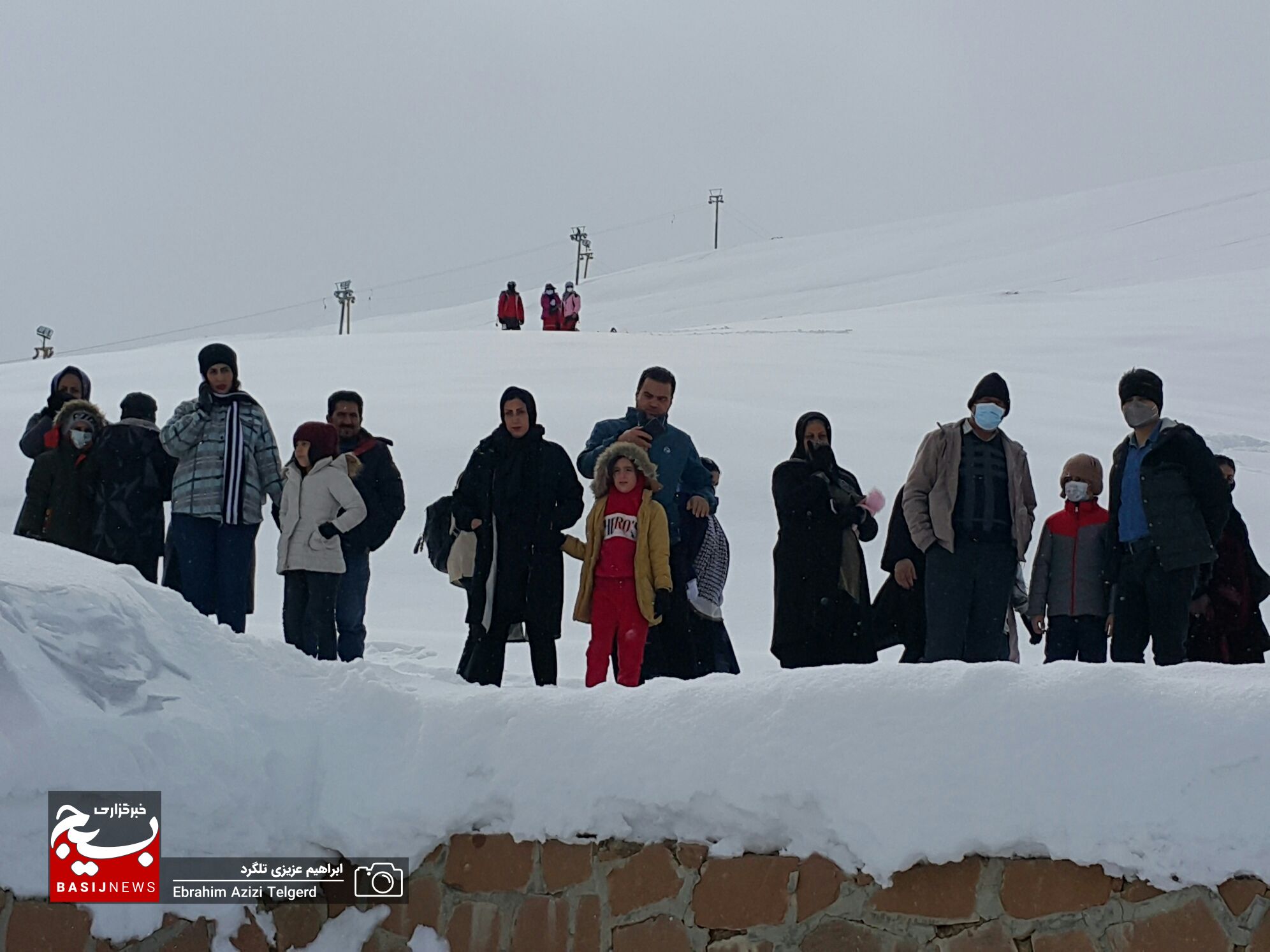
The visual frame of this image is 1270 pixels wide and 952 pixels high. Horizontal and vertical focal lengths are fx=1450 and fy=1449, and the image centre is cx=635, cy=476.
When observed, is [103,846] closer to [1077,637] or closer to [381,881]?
[381,881]

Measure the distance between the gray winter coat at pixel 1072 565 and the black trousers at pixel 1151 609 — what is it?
0.54 m

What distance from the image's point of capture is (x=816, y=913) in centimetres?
359

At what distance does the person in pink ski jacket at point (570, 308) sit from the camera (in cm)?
2766

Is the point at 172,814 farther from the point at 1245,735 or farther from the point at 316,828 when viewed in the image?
the point at 1245,735

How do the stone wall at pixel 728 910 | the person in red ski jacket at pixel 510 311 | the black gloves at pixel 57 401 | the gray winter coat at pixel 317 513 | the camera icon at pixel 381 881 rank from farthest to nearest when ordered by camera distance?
the person in red ski jacket at pixel 510 311
the black gloves at pixel 57 401
the gray winter coat at pixel 317 513
the camera icon at pixel 381 881
the stone wall at pixel 728 910

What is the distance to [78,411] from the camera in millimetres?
7512

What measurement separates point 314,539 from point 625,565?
165 cm

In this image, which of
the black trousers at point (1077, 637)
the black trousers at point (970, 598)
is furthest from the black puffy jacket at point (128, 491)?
the black trousers at point (1077, 637)

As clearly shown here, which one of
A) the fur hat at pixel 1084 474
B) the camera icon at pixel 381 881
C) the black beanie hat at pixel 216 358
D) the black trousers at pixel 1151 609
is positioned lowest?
the camera icon at pixel 381 881

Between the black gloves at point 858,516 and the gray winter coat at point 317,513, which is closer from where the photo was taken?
the black gloves at point 858,516

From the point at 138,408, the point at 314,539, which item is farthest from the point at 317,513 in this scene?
the point at 138,408

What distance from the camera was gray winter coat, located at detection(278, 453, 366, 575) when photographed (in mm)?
6965

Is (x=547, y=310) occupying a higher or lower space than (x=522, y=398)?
higher

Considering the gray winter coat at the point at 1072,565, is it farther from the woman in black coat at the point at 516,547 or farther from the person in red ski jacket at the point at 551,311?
the person in red ski jacket at the point at 551,311
